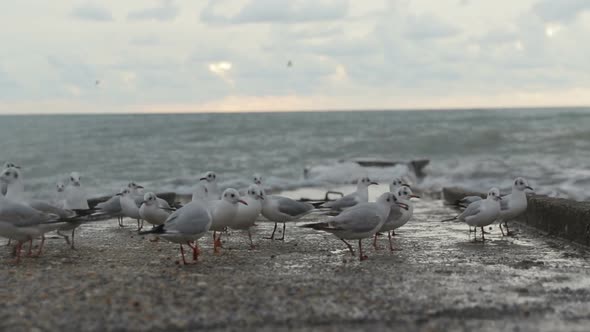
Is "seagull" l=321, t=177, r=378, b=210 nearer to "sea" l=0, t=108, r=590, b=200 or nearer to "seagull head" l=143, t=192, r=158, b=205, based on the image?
"seagull head" l=143, t=192, r=158, b=205

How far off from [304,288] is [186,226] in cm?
189

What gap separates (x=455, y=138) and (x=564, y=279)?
3660 centimetres

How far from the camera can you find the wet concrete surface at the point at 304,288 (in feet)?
15.8

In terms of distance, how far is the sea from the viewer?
22.1 metres

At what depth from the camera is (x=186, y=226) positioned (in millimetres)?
7164

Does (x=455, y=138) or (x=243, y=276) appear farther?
(x=455, y=138)

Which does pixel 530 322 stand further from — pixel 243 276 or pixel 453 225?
pixel 453 225

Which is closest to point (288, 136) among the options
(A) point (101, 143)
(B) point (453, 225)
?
(A) point (101, 143)

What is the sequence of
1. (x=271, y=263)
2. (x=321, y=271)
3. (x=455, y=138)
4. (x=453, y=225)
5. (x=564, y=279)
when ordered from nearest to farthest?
(x=564, y=279) < (x=321, y=271) < (x=271, y=263) < (x=453, y=225) < (x=455, y=138)

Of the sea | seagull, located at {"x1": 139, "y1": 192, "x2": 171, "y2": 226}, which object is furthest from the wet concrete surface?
the sea

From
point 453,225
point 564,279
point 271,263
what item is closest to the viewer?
point 564,279

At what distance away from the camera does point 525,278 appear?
245 inches

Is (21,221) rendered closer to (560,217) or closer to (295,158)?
(560,217)

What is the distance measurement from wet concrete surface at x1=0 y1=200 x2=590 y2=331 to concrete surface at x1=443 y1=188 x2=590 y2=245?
0.70 ft
